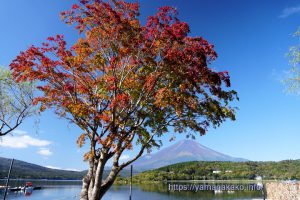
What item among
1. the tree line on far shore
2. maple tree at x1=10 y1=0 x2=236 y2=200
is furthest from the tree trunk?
the tree line on far shore

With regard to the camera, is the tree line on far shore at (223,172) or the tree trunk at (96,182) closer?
the tree trunk at (96,182)

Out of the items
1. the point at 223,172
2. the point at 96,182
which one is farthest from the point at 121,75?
the point at 223,172

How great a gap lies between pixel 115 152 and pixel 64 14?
6489 millimetres

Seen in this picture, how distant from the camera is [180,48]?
11961 millimetres

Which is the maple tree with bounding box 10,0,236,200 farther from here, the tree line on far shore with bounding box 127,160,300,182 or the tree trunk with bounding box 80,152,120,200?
the tree line on far shore with bounding box 127,160,300,182

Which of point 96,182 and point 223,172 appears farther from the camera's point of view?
point 223,172

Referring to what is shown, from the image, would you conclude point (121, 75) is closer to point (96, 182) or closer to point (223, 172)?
point (96, 182)

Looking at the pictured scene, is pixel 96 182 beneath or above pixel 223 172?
beneath

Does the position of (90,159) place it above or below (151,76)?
below

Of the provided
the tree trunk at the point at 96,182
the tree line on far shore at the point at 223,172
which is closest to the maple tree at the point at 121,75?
the tree trunk at the point at 96,182

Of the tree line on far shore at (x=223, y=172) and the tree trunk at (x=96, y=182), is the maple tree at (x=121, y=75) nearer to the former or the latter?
the tree trunk at (x=96, y=182)

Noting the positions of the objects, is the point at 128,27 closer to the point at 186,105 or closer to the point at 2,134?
the point at 186,105

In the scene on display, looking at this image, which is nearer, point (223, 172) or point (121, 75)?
point (121, 75)

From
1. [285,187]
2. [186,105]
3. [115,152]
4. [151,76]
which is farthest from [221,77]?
[285,187]
